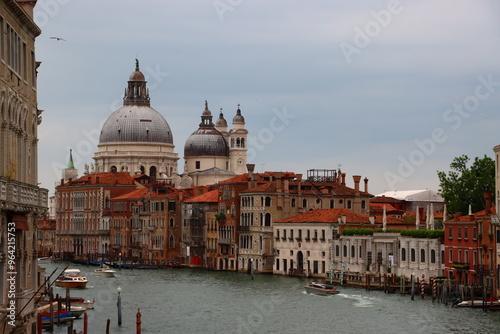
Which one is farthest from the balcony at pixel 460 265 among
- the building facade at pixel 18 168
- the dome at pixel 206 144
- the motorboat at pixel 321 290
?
the dome at pixel 206 144

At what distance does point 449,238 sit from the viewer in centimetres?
5381

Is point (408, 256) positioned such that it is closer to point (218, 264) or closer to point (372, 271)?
point (372, 271)

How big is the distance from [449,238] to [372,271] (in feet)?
27.6

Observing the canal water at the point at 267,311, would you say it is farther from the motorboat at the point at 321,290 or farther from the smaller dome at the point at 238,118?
the smaller dome at the point at 238,118

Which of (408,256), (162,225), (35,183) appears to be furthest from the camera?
(162,225)

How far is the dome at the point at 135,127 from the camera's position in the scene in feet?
397

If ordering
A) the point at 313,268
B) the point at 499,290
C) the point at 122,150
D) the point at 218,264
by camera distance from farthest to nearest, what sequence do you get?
the point at 122,150
the point at 218,264
the point at 313,268
the point at 499,290

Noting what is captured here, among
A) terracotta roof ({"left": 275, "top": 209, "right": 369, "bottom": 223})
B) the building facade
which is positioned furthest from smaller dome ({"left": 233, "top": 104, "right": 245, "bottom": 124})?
the building facade

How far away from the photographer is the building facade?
19391mm

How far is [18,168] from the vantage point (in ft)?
69.7

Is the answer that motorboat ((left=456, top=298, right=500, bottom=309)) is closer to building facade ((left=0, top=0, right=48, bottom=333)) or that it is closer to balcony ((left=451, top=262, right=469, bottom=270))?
balcony ((left=451, top=262, right=469, bottom=270))

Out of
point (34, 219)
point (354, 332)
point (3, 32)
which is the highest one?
point (3, 32)

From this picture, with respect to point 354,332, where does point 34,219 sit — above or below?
above

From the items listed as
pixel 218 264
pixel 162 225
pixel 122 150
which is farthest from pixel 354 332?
pixel 122 150
